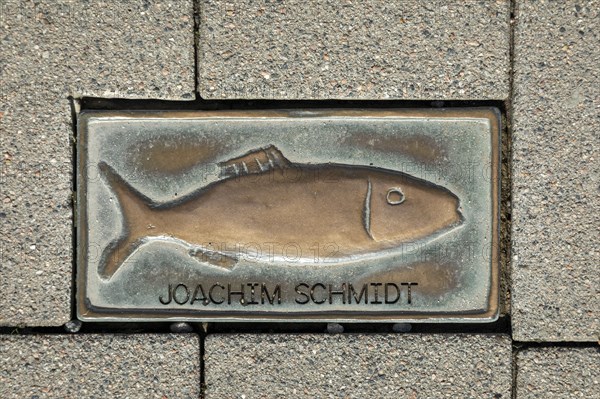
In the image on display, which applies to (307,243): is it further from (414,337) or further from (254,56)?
(254,56)

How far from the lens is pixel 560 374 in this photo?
2016 millimetres

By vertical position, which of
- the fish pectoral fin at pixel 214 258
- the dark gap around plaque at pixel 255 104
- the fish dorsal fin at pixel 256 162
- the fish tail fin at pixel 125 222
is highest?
the dark gap around plaque at pixel 255 104

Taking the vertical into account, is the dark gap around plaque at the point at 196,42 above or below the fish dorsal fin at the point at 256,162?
above

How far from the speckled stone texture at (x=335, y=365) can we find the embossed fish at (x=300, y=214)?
33cm

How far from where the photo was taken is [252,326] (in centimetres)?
207

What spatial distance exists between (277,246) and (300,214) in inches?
5.7

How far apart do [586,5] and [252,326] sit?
1732 millimetres

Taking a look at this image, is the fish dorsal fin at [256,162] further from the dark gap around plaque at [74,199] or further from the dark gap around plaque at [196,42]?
the dark gap around plaque at [74,199]

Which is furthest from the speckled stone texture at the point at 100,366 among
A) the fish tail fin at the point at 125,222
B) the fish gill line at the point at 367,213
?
the fish gill line at the point at 367,213

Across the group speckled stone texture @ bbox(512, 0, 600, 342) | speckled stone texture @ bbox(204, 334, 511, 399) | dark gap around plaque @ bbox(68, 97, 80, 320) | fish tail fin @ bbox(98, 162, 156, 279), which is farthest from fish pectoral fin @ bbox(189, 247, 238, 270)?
speckled stone texture @ bbox(512, 0, 600, 342)

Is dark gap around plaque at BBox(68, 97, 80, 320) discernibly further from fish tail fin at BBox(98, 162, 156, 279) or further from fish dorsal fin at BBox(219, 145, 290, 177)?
fish dorsal fin at BBox(219, 145, 290, 177)

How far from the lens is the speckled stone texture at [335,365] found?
6.64 feet

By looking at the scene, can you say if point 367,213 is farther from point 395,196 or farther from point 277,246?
point 277,246

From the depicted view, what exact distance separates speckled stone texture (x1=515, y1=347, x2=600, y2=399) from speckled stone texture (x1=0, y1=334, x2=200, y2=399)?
4.04 feet
